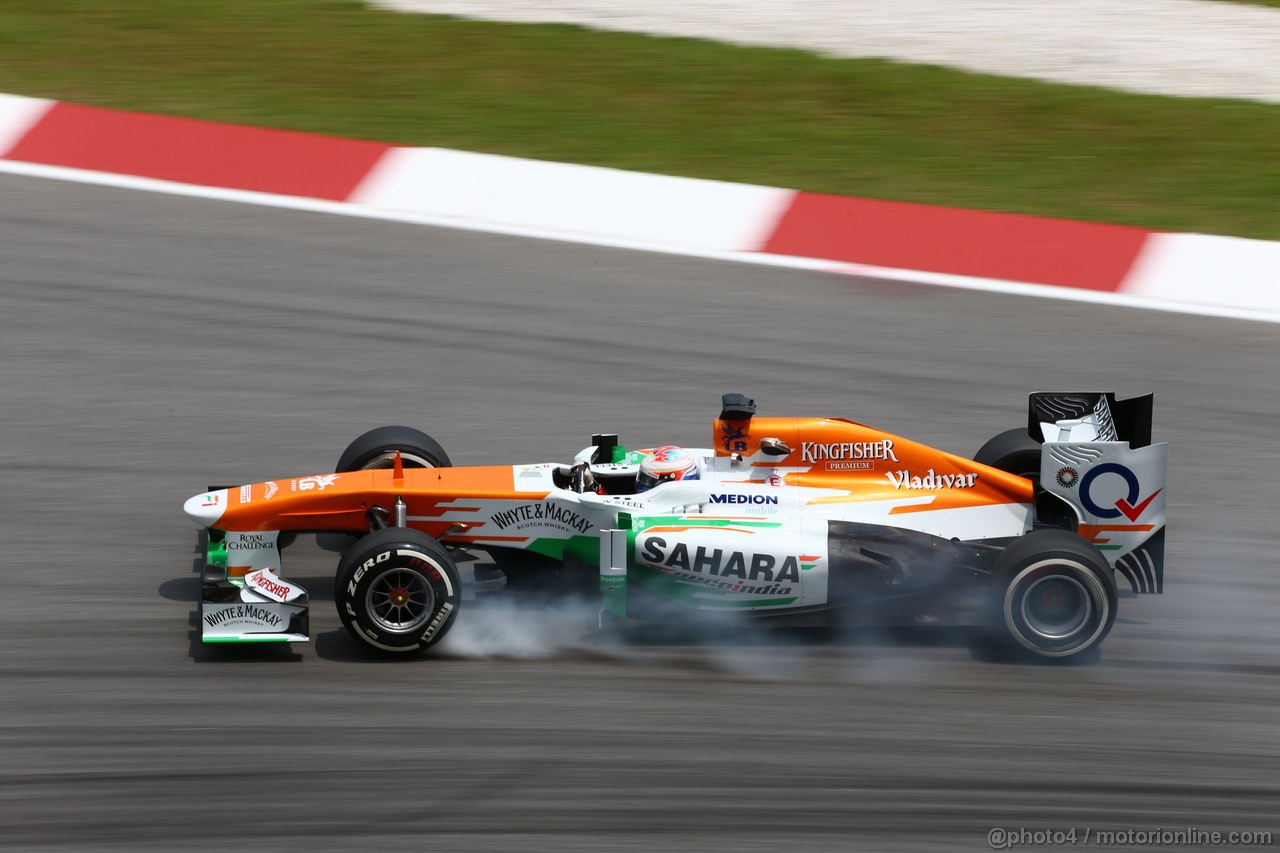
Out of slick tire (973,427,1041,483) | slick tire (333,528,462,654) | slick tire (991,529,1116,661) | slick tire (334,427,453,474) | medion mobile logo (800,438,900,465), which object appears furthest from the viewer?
slick tire (973,427,1041,483)

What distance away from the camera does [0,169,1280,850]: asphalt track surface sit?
213 inches

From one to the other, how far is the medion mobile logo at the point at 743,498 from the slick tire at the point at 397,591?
43.9 inches

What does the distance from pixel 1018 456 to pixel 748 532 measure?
1526 millimetres

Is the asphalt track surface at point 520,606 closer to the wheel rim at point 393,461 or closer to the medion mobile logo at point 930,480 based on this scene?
the wheel rim at point 393,461

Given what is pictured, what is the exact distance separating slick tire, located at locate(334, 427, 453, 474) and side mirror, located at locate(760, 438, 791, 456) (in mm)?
1373

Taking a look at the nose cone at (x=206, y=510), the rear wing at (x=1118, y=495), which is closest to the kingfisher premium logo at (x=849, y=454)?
the rear wing at (x=1118, y=495)

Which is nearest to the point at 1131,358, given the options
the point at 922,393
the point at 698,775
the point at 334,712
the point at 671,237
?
the point at 922,393

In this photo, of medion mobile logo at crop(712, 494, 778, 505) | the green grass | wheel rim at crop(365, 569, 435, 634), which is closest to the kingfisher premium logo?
medion mobile logo at crop(712, 494, 778, 505)

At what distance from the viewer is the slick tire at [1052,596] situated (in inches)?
245

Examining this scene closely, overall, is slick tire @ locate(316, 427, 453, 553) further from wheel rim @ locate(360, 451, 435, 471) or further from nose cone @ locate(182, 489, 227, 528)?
nose cone @ locate(182, 489, 227, 528)

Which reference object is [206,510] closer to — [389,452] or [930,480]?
[389,452]

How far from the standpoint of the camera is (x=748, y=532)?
6336mm

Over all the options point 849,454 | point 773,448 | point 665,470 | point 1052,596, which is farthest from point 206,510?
point 1052,596

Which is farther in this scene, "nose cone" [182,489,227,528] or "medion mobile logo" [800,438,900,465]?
"medion mobile logo" [800,438,900,465]
